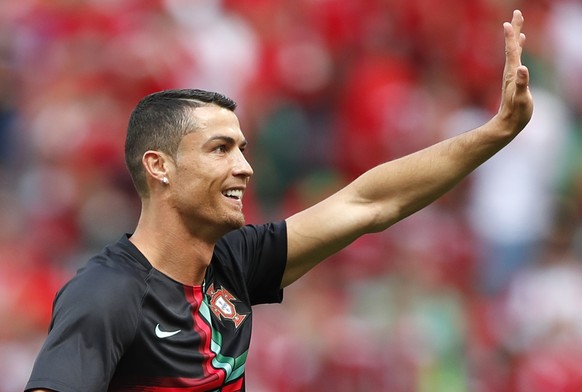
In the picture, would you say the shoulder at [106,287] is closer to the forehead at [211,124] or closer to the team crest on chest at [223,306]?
the team crest on chest at [223,306]

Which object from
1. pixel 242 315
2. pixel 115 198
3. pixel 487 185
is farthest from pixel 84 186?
pixel 242 315

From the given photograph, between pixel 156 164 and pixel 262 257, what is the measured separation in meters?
0.53

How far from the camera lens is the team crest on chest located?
3391 mm

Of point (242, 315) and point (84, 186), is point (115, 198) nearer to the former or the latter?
point (84, 186)

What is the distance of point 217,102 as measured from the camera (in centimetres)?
345

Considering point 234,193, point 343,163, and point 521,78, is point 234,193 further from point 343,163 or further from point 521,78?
point 343,163

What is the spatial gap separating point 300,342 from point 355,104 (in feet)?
5.52

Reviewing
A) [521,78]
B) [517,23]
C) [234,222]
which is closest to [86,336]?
[234,222]

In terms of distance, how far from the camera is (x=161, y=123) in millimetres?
3398

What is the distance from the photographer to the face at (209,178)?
333cm

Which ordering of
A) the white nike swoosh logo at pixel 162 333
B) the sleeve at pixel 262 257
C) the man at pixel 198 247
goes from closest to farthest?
the man at pixel 198 247, the white nike swoosh logo at pixel 162 333, the sleeve at pixel 262 257

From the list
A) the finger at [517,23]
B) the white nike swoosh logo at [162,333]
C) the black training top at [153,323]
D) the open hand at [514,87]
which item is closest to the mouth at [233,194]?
the black training top at [153,323]

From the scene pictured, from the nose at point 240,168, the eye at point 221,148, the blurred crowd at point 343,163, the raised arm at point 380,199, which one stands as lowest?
the blurred crowd at point 343,163

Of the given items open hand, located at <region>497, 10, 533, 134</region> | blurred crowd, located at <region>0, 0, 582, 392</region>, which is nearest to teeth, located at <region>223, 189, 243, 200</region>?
open hand, located at <region>497, 10, 533, 134</region>
